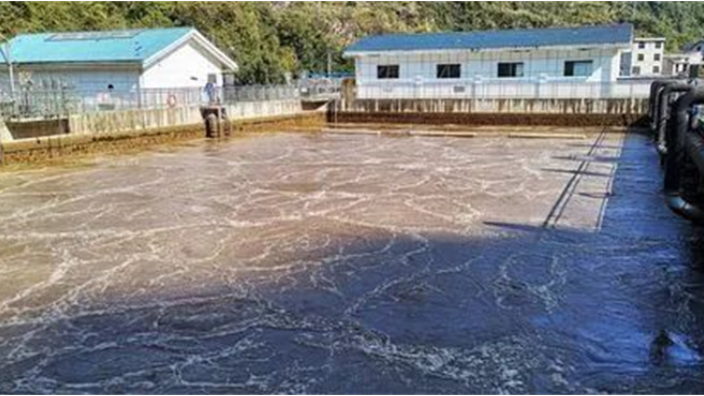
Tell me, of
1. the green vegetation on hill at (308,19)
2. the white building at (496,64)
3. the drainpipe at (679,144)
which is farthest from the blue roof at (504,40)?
the drainpipe at (679,144)

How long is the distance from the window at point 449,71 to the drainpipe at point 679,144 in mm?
17099

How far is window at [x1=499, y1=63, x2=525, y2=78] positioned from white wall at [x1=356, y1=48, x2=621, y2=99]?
6.5 inches

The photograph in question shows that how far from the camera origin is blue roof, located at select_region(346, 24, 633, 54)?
2562cm

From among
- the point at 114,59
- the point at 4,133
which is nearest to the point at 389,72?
the point at 114,59

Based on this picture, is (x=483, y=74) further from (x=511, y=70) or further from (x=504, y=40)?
(x=504, y=40)

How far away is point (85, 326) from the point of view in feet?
19.3

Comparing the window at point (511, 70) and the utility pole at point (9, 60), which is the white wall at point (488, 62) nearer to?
the window at point (511, 70)

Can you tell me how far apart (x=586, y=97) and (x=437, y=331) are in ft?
67.1

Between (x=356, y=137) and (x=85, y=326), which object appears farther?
(x=356, y=137)

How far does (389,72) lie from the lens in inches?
1138

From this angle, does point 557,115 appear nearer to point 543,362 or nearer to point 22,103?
point 22,103

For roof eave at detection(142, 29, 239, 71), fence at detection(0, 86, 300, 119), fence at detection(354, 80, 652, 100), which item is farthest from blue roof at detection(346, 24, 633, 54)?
roof eave at detection(142, 29, 239, 71)

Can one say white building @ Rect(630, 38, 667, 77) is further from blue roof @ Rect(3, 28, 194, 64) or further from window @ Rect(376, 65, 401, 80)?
blue roof @ Rect(3, 28, 194, 64)

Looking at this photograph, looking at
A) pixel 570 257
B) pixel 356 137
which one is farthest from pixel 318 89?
pixel 570 257
